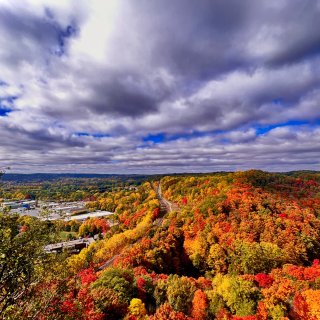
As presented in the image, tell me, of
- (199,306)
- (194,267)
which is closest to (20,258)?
(199,306)

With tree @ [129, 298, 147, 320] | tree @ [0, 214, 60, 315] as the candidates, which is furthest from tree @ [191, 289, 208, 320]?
tree @ [0, 214, 60, 315]

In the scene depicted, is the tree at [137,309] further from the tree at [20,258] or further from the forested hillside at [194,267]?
the tree at [20,258]

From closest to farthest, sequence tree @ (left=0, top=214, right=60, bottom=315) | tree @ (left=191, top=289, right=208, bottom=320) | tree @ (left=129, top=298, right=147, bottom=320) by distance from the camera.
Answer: tree @ (left=0, top=214, right=60, bottom=315) < tree @ (left=129, top=298, right=147, bottom=320) < tree @ (left=191, top=289, right=208, bottom=320)

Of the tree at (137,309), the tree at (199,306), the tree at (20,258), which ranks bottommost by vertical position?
the tree at (199,306)

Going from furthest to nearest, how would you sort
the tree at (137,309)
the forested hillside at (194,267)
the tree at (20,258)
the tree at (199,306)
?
the tree at (199,306), the tree at (137,309), the forested hillside at (194,267), the tree at (20,258)

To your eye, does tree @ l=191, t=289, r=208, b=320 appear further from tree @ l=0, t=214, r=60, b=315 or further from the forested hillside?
tree @ l=0, t=214, r=60, b=315

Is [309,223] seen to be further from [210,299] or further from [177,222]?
[210,299]

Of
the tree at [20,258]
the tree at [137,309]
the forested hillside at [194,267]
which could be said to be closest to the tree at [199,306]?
the forested hillside at [194,267]

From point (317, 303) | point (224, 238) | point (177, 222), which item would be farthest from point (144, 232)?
point (317, 303)
